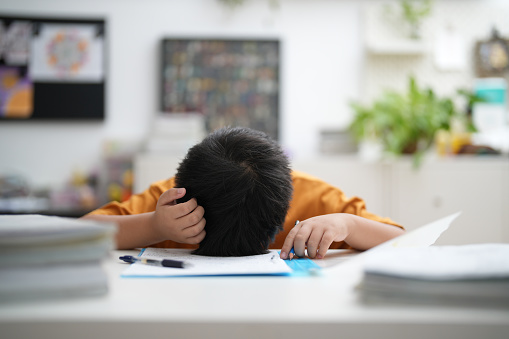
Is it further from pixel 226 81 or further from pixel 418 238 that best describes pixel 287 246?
pixel 226 81

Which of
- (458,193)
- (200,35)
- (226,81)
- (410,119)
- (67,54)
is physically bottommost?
(458,193)

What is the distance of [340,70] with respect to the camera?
116 inches

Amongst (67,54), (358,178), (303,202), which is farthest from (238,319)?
(67,54)

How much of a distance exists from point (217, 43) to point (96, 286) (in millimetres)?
2567

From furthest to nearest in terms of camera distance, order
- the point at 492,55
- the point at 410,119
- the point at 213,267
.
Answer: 1. the point at 492,55
2. the point at 410,119
3. the point at 213,267

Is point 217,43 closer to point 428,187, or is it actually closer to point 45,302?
point 428,187

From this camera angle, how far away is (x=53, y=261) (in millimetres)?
507

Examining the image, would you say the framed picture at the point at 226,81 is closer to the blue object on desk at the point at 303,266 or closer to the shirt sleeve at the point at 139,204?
the shirt sleeve at the point at 139,204

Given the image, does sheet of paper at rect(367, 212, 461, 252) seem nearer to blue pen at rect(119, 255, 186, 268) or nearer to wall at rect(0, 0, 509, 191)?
blue pen at rect(119, 255, 186, 268)

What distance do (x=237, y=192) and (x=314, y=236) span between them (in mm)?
157

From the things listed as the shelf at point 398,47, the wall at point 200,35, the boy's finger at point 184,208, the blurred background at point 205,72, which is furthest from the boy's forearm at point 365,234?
the shelf at point 398,47

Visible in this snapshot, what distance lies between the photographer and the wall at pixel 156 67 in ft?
9.41

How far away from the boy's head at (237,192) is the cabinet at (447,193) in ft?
5.23

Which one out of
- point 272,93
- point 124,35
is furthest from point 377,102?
point 124,35
